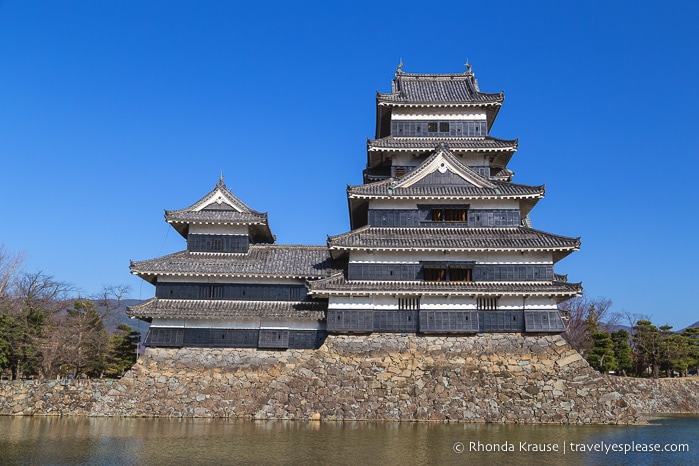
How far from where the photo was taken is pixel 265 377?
24.8 m

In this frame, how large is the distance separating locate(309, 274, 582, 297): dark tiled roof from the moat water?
566 cm

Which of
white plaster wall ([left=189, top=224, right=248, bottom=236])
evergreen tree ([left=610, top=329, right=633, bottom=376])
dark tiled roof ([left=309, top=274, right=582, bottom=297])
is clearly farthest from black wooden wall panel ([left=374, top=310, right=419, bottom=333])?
evergreen tree ([left=610, top=329, right=633, bottom=376])

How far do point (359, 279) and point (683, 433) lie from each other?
14784 millimetres

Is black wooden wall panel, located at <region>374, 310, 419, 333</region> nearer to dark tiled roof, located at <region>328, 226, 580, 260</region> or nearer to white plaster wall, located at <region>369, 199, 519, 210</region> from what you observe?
dark tiled roof, located at <region>328, 226, 580, 260</region>

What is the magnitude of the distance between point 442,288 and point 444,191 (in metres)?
5.12

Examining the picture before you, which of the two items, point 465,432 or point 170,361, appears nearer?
point 465,432

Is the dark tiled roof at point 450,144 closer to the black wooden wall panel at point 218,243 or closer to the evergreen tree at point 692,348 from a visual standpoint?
the black wooden wall panel at point 218,243

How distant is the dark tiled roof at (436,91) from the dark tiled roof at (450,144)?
7.57 feet

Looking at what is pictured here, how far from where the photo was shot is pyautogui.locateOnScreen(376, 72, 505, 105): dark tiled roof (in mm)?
31031

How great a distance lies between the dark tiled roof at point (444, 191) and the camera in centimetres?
2614

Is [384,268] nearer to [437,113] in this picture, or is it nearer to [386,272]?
[386,272]

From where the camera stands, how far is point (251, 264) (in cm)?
2700

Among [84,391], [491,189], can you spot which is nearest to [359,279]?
[491,189]

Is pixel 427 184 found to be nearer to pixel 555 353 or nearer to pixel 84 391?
pixel 555 353
